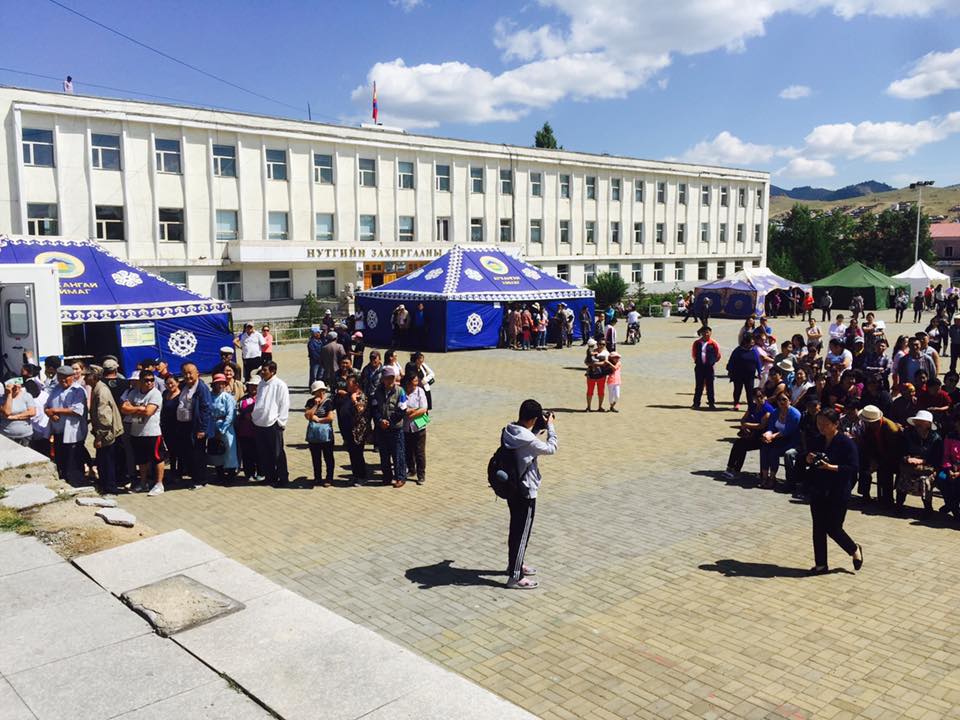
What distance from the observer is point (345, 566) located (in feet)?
25.9

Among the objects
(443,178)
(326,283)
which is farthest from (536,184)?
(326,283)

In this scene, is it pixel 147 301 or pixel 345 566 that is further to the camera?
pixel 147 301

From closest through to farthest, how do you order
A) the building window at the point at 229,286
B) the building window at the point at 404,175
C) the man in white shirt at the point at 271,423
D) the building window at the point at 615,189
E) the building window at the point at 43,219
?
the man in white shirt at the point at 271,423, the building window at the point at 43,219, the building window at the point at 229,286, the building window at the point at 404,175, the building window at the point at 615,189

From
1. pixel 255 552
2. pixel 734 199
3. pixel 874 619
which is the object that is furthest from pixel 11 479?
pixel 734 199

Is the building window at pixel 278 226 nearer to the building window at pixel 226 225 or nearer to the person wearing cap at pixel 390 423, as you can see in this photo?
the building window at pixel 226 225

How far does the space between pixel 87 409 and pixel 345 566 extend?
191 inches

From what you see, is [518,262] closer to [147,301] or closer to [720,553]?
[147,301]

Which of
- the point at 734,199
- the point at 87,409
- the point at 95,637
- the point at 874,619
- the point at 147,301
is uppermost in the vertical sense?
the point at 734,199

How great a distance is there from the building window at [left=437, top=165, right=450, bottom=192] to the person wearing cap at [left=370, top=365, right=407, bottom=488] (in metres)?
34.5

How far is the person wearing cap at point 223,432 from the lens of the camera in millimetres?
10531

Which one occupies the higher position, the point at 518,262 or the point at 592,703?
the point at 518,262

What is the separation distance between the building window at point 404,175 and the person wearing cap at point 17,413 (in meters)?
33.0

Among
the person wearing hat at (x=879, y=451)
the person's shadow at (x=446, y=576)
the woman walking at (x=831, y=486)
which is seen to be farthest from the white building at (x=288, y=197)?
the woman walking at (x=831, y=486)

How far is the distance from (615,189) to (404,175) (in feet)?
55.4
